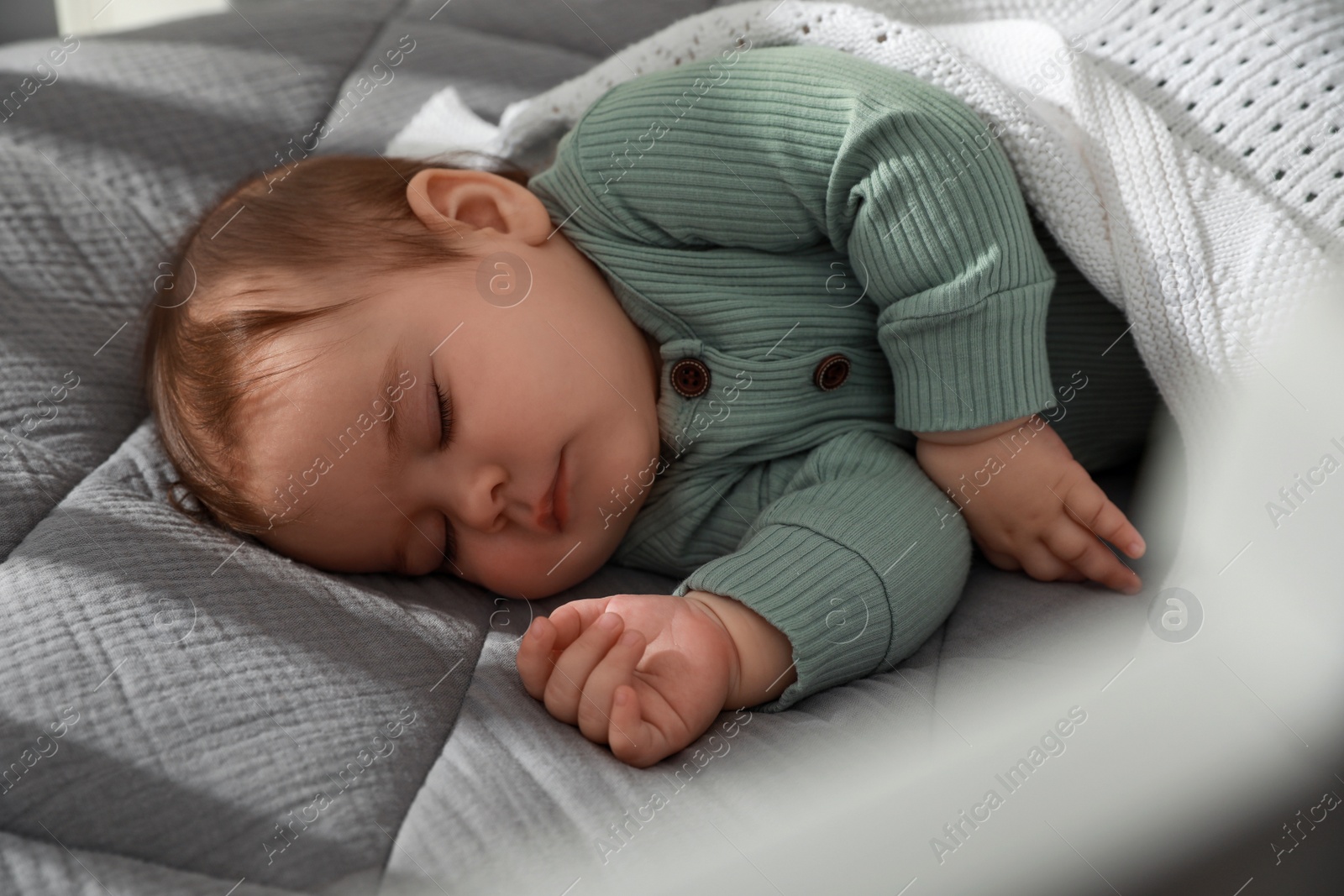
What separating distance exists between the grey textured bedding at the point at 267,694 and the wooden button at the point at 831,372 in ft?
0.75

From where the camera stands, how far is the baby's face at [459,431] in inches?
33.6

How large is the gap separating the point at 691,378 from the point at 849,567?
0.25m

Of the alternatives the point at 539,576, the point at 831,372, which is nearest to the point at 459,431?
the point at 539,576

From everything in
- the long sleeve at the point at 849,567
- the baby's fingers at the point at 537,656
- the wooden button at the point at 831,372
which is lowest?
the baby's fingers at the point at 537,656

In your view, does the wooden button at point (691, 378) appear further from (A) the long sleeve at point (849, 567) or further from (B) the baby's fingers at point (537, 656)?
(B) the baby's fingers at point (537, 656)

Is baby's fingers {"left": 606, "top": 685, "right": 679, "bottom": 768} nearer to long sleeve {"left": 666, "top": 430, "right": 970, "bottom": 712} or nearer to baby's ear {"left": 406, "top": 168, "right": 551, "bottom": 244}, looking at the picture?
long sleeve {"left": 666, "top": 430, "right": 970, "bottom": 712}

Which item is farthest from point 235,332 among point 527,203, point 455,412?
point 527,203

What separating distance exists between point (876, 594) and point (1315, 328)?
1.40 feet

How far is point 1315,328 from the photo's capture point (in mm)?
858

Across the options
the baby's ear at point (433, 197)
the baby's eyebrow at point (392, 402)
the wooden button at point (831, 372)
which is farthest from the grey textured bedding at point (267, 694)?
the baby's ear at point (433, 197)

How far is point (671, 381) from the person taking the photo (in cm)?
100

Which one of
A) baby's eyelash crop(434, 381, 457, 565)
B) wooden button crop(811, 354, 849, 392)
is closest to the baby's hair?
baby's eyelash crop(434, 381, 457, 565)

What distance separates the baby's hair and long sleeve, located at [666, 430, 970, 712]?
0.38 meters

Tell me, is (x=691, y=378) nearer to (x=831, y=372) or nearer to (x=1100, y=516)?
(x=831, y=372)
